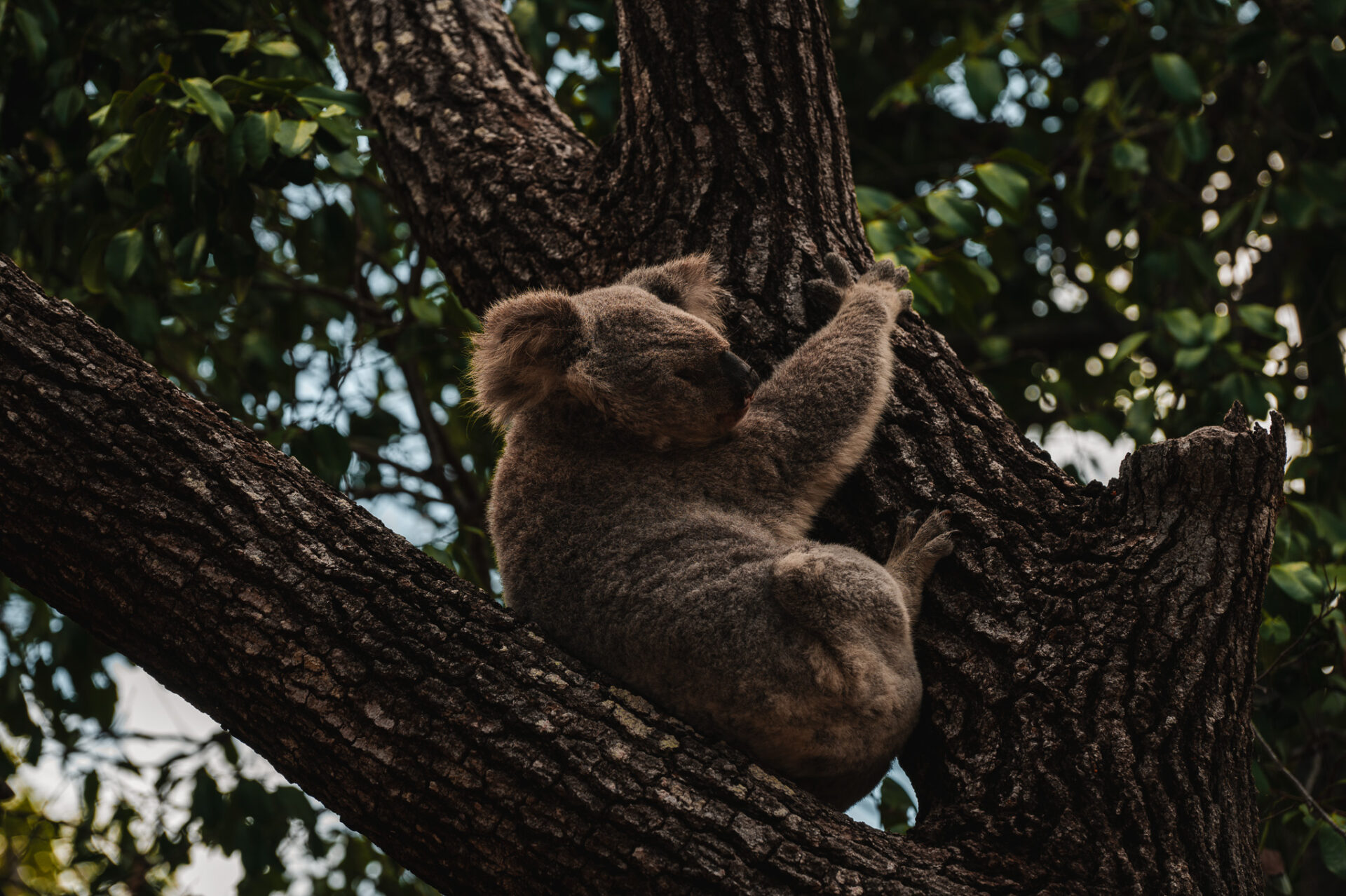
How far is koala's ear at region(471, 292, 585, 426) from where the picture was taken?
9.18ft

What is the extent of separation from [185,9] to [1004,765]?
4.16 m

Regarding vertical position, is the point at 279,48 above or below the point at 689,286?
above

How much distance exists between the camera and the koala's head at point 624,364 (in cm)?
279

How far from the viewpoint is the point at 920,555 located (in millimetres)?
2539

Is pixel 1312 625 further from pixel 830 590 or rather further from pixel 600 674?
pixel 600 674

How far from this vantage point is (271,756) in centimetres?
211

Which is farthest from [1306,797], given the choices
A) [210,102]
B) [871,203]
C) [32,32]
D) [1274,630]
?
[32,32]

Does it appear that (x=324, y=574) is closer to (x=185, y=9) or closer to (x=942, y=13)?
(x=185, y=9)

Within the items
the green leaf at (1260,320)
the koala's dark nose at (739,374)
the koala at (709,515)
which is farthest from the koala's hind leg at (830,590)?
the green leaf at (1260,320)

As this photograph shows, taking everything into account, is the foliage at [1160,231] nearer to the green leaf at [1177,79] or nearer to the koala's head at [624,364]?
the green leaf at [1177,79]

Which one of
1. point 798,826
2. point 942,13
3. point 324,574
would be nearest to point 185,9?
point 324,574

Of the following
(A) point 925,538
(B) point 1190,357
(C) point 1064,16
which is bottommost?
(B) point 1190,357

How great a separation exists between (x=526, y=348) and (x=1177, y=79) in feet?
9.78

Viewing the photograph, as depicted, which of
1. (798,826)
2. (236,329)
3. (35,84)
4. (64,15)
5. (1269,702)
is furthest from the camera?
(236,329)
